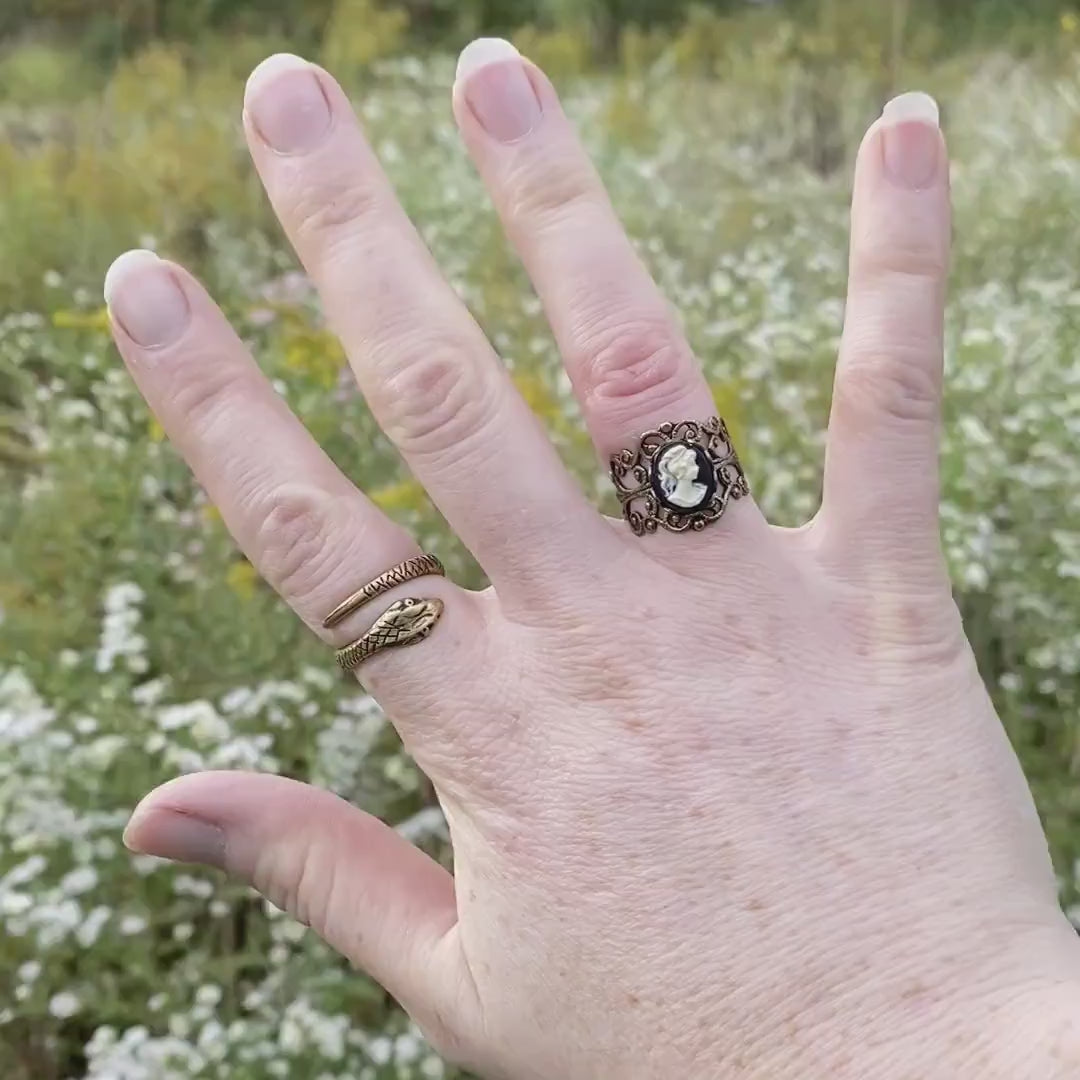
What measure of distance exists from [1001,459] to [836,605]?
1137 millimetres

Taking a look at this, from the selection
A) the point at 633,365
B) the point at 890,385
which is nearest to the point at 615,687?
the point at 633,365

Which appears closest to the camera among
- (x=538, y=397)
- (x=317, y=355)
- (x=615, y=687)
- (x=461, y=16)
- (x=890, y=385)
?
(x=615, y=687)

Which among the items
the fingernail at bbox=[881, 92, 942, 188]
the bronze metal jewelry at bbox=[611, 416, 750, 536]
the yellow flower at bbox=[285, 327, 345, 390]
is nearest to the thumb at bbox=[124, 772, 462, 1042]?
the bronze metal jewelry at bbox=[611, 416, 750, 536]

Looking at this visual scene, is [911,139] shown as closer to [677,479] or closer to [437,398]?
[677,479]

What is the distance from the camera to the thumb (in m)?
1.14

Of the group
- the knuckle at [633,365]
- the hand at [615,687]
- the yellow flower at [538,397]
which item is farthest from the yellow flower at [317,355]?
the knuckle at [633,365]

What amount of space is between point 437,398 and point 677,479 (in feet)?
0.81

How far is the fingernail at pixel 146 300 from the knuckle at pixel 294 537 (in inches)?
7.8

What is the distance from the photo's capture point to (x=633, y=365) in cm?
113

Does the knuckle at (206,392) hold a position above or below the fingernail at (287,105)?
below

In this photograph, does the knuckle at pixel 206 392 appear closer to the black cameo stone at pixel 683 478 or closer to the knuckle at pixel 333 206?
the knuckle at pixel 333 206

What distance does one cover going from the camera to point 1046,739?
7.07 ft

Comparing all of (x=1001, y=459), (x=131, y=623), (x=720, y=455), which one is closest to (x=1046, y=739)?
(x=1001, y=459)

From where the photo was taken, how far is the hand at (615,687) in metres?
0.98
